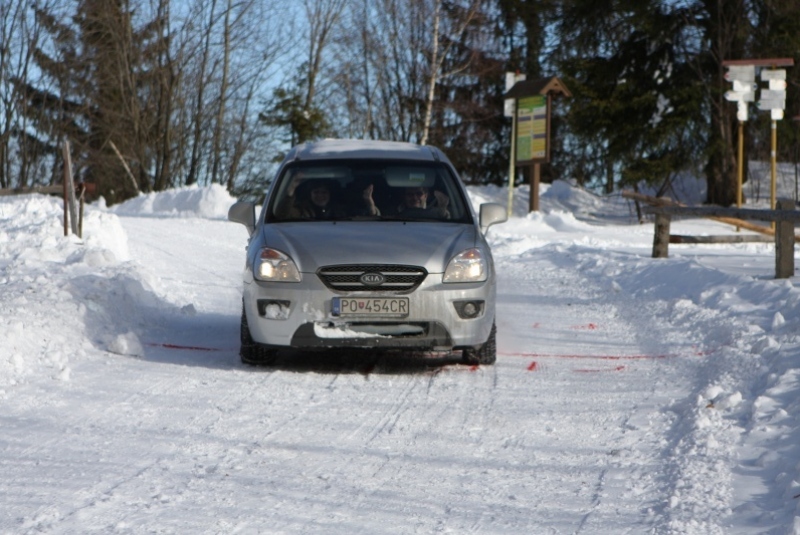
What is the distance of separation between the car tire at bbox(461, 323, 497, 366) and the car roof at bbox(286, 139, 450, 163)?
5.82ft

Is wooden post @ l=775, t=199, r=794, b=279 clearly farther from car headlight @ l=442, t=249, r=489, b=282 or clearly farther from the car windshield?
car headlight @ l=442, t=249, r=489, b=282

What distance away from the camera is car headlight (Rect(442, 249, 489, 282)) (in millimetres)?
7773

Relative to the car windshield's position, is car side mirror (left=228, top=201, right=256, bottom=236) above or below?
below

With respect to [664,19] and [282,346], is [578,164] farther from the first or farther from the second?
[282,346]

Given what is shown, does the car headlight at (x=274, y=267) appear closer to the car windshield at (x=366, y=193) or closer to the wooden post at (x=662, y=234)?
the car windshield at (x=366, y=193)

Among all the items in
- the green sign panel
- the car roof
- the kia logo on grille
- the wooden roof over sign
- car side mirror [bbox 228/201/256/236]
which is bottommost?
the kia logo on grille

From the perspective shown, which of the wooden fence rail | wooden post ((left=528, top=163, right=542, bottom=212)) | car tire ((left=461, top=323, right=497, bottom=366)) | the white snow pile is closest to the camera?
car tire ((left=461, top=323, right=497, bottom=366))

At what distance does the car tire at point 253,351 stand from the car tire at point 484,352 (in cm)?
137

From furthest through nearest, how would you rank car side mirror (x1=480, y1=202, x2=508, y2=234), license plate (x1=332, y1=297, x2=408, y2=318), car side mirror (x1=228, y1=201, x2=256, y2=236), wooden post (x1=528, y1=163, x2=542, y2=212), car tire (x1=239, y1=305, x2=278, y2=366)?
wooden post (x1=528, y1=163, x2=542, y2=212) → car side mirror (x1=480, y1=202, x2=508, y2=234) → car side mirror (x1=228, y1=201, x2=256, y2=236) → car tire (x1=239, y1=305, x2=278, y2=366) → license plate (x1=332, y1=297, x2=408, y2=318)

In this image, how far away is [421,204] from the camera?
8.70 meters

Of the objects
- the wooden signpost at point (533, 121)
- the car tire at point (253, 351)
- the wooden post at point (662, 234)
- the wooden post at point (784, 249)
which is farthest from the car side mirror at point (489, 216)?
the wooden signpost at point (533, 121)

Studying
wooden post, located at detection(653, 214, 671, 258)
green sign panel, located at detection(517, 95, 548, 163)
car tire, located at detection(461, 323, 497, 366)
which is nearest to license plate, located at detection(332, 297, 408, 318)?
car tire, located at detection(461, 323, 497, 366)

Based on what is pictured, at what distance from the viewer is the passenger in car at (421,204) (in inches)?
339

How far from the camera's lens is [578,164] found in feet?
166
